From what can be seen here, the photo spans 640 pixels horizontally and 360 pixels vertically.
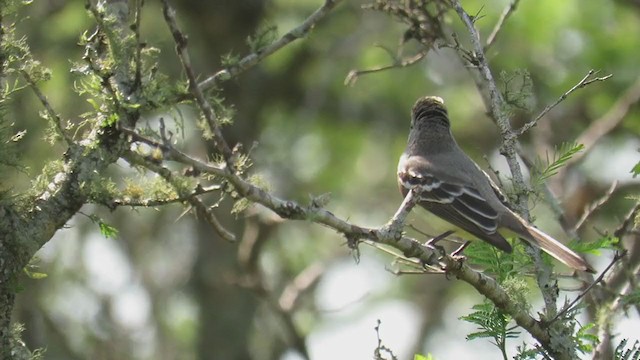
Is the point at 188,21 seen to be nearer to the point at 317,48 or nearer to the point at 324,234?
the point at 317,48

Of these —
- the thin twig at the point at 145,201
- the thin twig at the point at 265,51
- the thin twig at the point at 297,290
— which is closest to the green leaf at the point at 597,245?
the thin twig at the point at 265,51

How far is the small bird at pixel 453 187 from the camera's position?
6.30 metres

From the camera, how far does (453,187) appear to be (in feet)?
24.8

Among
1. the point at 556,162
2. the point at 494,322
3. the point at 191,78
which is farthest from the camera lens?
the point at 556,162

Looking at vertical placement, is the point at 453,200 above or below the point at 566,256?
above

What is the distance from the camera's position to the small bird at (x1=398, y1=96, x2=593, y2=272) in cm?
630

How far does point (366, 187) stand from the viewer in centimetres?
1599

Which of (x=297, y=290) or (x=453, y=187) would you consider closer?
(x=453, y=187)

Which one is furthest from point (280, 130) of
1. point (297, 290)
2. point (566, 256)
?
point (566, 256)

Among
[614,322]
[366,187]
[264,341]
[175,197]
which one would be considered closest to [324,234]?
[366,187]

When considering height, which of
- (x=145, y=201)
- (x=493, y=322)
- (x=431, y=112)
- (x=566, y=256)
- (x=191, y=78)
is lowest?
(x=145, y=201)

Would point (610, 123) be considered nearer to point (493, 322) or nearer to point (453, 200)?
point (453, 200)

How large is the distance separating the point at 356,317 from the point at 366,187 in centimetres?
197

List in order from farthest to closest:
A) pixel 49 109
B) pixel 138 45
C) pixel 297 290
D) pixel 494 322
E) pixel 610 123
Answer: pixel 297 290
pixel 610 123
pixel 494 322
pixel 138 45
pixel 49 109
